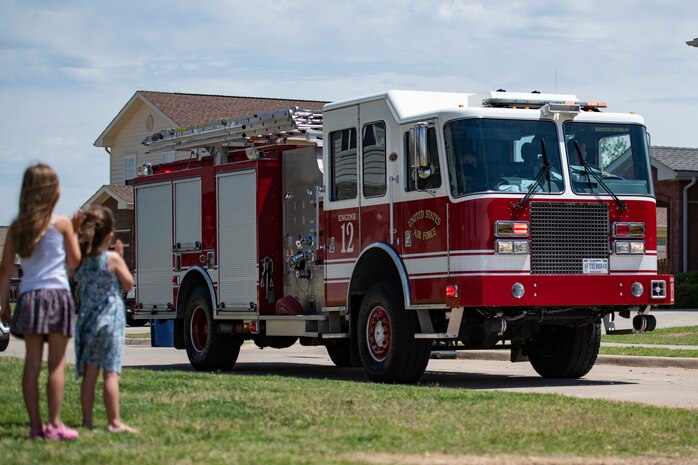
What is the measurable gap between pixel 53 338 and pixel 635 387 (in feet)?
28.1

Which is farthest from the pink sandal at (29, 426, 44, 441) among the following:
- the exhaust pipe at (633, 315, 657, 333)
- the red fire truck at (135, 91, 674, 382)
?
the exhaust pipe at (633, 315, 657, 333)

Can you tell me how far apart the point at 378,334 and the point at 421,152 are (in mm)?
2267

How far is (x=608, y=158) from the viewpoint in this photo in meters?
15.8

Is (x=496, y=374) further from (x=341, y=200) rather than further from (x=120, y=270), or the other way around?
(x=120, y=270)

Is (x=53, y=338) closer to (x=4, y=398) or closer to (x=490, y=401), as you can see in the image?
(x=4, y=398)

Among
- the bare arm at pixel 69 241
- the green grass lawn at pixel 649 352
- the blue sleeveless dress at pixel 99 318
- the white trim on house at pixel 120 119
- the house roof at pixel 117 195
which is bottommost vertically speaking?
the green grass lawn at pixel 649 352

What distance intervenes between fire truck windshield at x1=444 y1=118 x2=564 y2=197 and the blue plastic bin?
6.83 metres

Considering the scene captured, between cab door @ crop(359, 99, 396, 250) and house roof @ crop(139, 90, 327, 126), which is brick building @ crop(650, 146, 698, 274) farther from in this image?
cab door @ crop(359, 99, 396, 250)

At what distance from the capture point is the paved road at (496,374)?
1485cm

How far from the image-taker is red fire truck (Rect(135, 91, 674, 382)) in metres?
14.8

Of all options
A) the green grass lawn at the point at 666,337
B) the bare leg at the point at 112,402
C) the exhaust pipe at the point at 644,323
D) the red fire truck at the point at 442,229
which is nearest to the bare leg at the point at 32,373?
the bare leg at the point at 112,402

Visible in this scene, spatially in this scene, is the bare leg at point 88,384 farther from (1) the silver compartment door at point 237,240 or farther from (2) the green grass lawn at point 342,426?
Result: (1) the silver compartment door at point 237,240

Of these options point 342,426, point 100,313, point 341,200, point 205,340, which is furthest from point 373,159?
point 100,313

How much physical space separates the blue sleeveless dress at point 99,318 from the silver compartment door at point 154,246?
10.7 m
